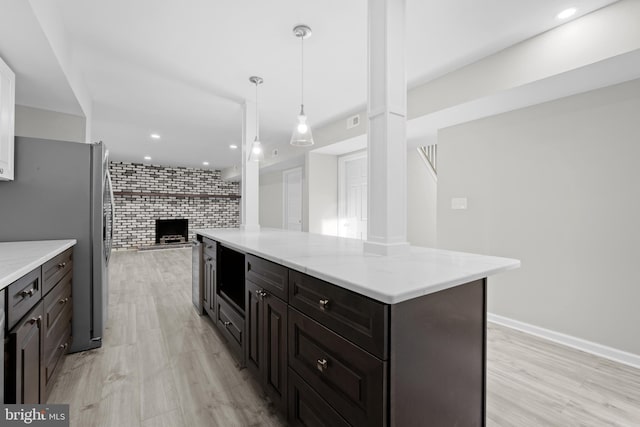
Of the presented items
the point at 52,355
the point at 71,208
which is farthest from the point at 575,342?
the point at 71,208

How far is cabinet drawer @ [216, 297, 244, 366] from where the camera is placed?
2.01m

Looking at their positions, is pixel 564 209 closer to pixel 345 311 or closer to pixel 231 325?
pixel 345 311

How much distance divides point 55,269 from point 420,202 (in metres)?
4.38

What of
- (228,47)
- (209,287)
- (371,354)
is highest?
(228,47)

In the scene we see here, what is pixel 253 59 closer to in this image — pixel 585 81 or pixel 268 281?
pixel 268 281

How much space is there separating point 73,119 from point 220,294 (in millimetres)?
2588

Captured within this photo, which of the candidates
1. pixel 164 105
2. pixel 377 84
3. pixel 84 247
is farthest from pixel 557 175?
pixel 164 105

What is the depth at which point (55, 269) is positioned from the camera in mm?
1777

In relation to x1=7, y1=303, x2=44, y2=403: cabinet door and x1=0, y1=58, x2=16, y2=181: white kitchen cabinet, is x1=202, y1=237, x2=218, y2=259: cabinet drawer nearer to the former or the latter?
x1=7, y1=303, x2=44, y2=403: cabinet door

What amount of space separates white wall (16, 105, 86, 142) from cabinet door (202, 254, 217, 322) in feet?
6.58

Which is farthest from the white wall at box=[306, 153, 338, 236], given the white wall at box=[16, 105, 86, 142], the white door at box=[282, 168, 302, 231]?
the white wall at box=[16, 105, 86, 142]

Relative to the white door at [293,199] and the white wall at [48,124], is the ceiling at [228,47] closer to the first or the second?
the white wall at [48,124]

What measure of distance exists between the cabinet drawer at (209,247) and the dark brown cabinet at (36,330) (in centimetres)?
100

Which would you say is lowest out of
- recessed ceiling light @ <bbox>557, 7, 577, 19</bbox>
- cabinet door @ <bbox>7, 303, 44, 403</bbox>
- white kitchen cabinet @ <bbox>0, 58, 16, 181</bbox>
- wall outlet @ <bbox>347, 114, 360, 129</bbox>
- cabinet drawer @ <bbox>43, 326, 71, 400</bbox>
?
cabinet drawer @ <bbox>43, 326, 71, 400</bbox>
